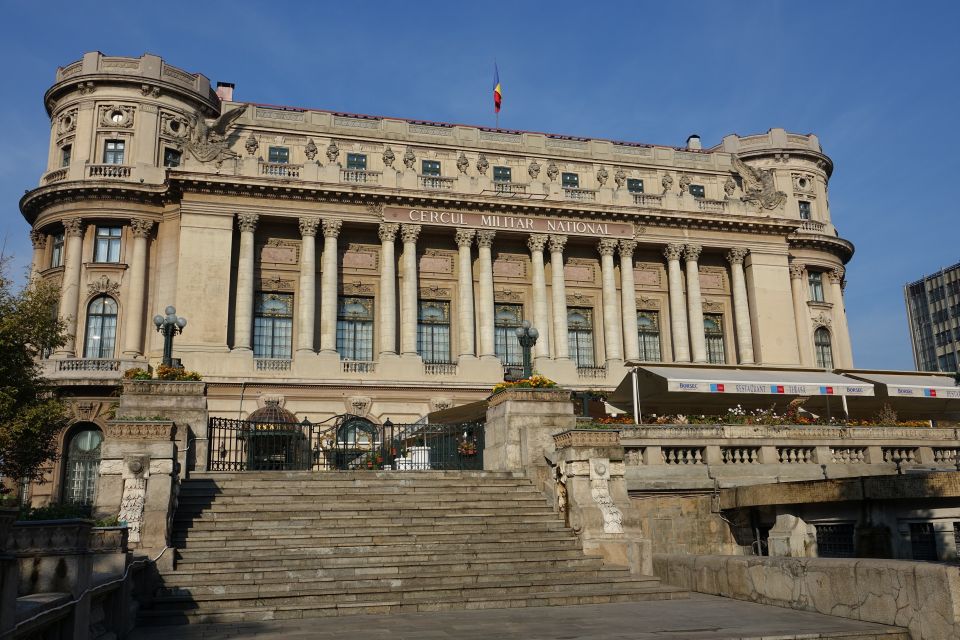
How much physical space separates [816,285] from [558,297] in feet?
60.1

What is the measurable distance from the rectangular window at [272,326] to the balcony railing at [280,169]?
567cm

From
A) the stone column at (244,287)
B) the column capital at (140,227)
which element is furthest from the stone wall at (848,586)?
the column capital at (140,227)

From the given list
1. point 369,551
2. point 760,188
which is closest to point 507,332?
point 760,188

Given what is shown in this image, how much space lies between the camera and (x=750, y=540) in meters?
18.0

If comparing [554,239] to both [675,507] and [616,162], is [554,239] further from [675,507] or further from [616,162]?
[675,507]

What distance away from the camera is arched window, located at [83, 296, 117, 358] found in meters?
38.6

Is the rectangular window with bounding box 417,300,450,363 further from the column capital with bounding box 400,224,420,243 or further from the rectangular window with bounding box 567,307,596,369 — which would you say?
the rectangular window with bounding box 567,307,596,369

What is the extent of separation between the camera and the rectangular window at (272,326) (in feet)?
128

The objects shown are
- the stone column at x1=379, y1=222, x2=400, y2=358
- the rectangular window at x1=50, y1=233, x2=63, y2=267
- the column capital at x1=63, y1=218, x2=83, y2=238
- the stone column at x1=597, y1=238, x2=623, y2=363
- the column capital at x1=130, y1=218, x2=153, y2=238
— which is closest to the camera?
the stone column at x1=379, y1=222, x2=400, y2=358

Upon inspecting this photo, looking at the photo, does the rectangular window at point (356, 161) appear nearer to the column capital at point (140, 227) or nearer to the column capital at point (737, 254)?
the column capital at point (140, 227)

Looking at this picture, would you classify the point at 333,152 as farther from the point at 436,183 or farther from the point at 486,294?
the point at 486,294

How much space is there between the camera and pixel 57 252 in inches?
1596

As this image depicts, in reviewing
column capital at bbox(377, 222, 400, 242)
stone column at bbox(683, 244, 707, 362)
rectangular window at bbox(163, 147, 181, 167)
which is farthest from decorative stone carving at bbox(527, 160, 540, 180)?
rectangular window at bbox(163, 147, 181, 167)

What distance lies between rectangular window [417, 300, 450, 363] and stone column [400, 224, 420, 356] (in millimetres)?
1538
